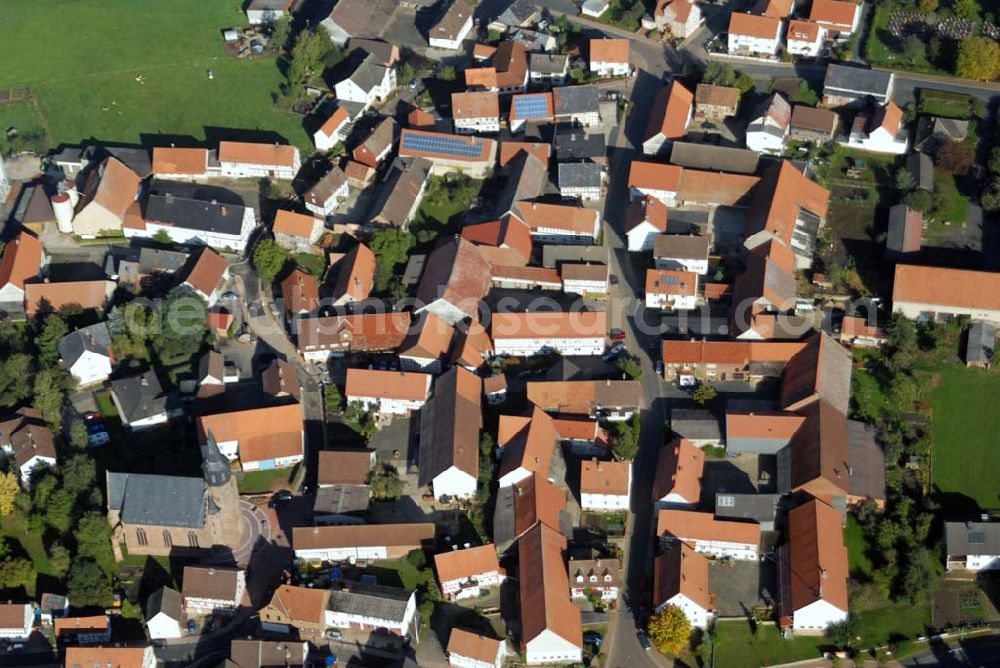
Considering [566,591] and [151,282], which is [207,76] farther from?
[566,591]

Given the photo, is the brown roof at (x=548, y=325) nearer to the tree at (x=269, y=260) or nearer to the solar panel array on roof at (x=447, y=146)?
the tree at (x=269, y=260)

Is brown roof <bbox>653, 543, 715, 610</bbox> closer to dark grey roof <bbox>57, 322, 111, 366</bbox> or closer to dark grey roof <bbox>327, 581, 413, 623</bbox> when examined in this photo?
dark grey roof <bbox>327, 581, 413, 623</bbox>

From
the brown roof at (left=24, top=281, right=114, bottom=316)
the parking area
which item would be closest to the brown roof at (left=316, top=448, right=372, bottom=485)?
the parking area

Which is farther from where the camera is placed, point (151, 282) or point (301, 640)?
point (151, 282)

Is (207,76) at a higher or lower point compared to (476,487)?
higher

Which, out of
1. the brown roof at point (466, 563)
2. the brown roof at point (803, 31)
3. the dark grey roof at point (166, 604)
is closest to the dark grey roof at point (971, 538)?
the brown roof at point (466, 563)

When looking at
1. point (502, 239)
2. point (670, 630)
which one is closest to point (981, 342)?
point (670, 630)

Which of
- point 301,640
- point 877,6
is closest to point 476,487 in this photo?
point 301,640
